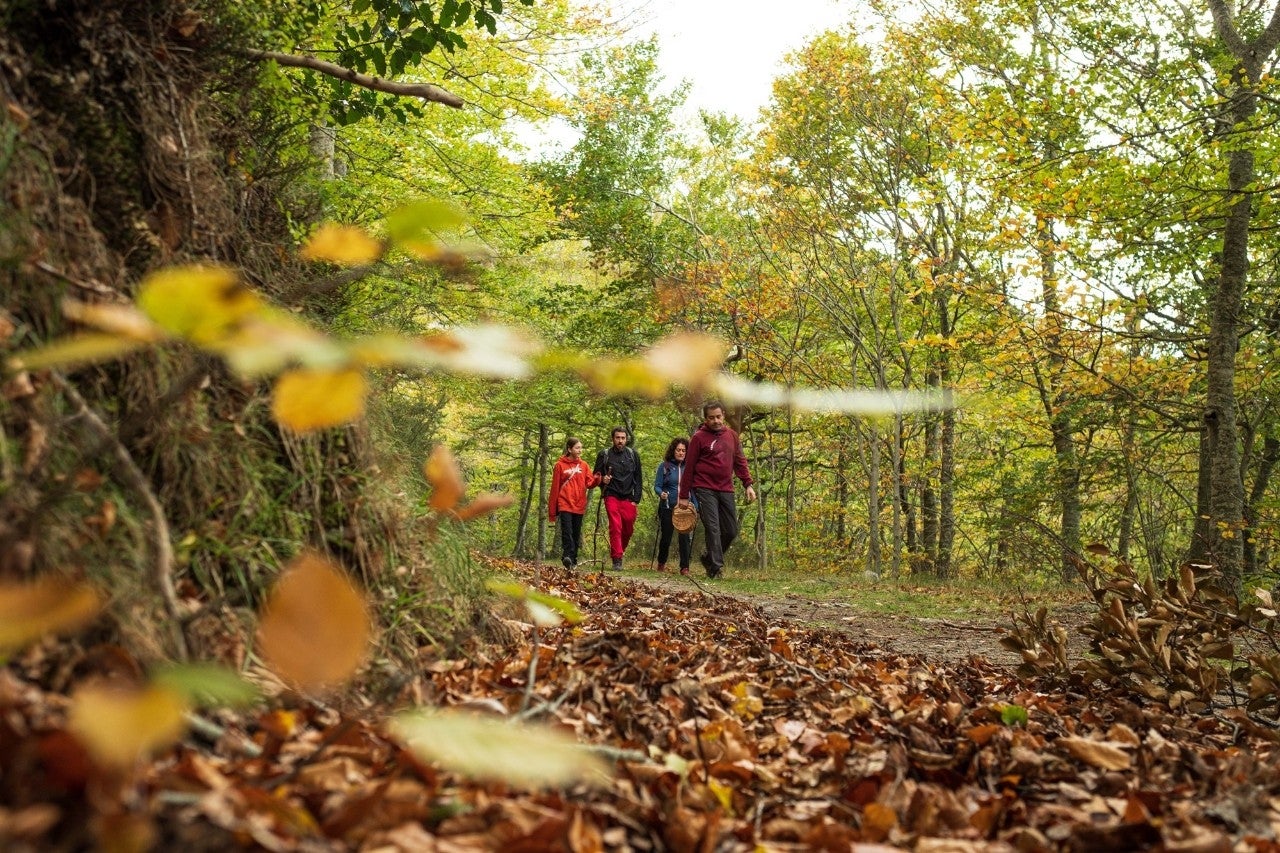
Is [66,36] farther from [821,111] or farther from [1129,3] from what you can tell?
[821,111]

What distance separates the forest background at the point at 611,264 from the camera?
193cm

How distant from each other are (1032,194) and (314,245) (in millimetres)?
9268

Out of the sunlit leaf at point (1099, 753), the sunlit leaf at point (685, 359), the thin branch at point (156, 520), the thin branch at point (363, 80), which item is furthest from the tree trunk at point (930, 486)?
the sunlit leaf at point (685, 359)

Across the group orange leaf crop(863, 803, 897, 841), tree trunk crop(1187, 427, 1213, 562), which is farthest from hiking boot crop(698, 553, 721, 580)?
orange leaf crop(863, 803, 897, 841)

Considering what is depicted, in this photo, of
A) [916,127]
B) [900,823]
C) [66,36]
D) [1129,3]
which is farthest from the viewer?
[916,127]

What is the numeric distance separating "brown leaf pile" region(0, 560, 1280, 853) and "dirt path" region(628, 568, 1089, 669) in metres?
1.53

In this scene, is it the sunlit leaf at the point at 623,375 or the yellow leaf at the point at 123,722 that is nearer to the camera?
the yellow leaf at the point at 123,722

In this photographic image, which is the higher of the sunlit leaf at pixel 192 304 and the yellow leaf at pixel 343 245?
the yellow leaf at pixel 343 245

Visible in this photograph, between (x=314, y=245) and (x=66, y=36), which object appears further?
(x=66, y=36)

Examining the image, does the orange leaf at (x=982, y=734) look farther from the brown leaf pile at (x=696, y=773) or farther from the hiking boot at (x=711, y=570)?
the hiking boot at (x=711, y=570)

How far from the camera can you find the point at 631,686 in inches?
108

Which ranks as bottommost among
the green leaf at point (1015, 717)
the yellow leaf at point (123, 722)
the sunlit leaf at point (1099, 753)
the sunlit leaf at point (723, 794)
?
the green leaf at point (1015, 717)

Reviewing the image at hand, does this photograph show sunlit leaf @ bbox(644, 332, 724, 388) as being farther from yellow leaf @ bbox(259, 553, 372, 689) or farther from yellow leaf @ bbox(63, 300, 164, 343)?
yellow leaf @ bbox(63, 300, 164, 343)

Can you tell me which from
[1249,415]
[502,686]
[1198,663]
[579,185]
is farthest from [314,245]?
[579,185]
